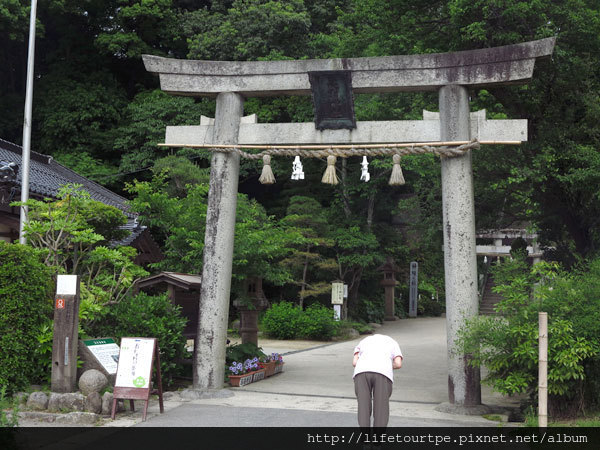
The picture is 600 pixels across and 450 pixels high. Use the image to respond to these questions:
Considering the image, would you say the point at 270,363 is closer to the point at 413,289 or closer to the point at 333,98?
the point at 333,98

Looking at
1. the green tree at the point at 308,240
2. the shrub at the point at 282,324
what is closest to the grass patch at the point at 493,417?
the shrub at the point at 282,324

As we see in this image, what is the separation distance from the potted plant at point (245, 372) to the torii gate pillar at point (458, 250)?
12.7 ft

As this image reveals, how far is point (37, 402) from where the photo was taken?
8.59 m

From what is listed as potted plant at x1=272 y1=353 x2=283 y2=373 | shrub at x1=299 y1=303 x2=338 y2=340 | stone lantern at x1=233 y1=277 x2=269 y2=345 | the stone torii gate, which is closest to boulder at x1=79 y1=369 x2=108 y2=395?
Answer: the stone torii gate

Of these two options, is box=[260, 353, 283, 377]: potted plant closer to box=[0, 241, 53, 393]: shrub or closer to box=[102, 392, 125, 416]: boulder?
box=[102, 392, 125, 416]: boulder

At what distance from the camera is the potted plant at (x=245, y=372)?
12.0 metres

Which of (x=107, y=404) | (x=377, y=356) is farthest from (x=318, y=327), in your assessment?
(x=377, y=356)

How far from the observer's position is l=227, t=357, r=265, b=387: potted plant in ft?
39.4

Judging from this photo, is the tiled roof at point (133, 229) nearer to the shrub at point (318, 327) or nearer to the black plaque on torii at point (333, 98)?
the black plaque on torii at point (333, 98)

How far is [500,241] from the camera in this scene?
36.0 meters

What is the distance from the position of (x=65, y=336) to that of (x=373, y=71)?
6.25 metres
